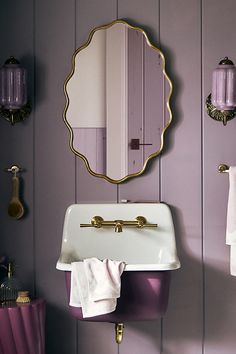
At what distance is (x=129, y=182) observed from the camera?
10.2ft

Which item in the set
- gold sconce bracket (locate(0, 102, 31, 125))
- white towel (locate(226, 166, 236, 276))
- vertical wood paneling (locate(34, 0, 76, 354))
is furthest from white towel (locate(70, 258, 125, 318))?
gold sconce bracket (locate(0, 102, 31, 125))

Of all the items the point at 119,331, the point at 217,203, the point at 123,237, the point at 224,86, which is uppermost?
the point at 224,86

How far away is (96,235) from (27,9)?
1.06 m

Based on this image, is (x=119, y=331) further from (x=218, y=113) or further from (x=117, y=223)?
(x=218, y=113)

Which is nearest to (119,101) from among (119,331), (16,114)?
(16,114)

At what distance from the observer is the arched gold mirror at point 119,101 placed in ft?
10.1

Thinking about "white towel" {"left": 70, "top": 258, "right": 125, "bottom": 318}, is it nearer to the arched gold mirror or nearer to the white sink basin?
the white sink basin

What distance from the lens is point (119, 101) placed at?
3104mm

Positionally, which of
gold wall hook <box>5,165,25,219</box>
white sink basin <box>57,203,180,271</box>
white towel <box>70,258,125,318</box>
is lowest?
white towel <box>70,258,125,318</box>

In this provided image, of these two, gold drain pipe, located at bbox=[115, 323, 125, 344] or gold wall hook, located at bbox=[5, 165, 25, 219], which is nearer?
gold drain pipe, located at bbox=[115, 323, 125, 344]

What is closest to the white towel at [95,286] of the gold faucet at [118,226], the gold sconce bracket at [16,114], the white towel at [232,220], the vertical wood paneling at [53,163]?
the gold faucet at [118,226]

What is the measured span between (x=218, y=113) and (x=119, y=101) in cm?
44

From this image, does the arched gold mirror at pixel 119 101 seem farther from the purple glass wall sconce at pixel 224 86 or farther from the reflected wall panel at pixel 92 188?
the purple glass wall sconce at pixel 224 86

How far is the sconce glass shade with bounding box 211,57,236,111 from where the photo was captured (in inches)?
117
